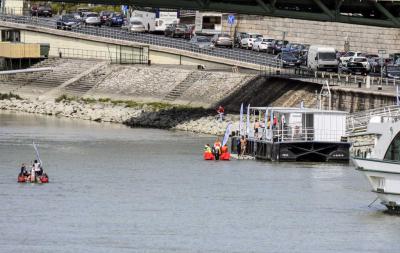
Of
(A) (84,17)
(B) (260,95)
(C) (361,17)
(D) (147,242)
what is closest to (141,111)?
(B) (260,95)

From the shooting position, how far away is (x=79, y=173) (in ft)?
226

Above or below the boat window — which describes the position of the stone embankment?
below

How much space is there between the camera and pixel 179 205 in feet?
194

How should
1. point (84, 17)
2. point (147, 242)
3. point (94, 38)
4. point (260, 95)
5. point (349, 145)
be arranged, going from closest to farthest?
1. point (147, 242)
2. point (349, 145)
3. point (260, 95)
4. point (94, 38)
5. point (84, 17)

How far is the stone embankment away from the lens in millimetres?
92137

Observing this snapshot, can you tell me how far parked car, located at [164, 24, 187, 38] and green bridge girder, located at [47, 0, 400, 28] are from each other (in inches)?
1618

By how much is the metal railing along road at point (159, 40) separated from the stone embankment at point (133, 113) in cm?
1031

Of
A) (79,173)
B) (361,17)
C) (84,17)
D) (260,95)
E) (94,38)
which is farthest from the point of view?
(84,17)

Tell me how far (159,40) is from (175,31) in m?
9.77

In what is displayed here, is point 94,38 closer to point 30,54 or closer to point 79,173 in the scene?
point 30,54

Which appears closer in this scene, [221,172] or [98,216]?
[98,216]

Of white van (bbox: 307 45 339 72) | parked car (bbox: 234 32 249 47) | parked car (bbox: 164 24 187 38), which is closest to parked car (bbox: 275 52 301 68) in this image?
white van (bbox: 307 45 339 72)

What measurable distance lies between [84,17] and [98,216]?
8256 centimetres

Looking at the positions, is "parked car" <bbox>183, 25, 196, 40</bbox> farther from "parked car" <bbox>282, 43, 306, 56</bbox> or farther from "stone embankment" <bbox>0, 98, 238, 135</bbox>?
"stone embankment" <bbox>0, 98, 238, 135</bbox>
